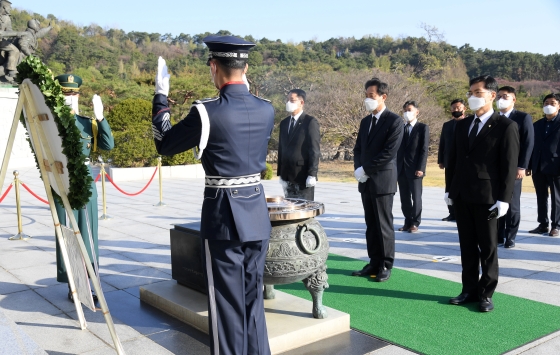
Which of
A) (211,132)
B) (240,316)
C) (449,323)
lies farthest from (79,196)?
(449,323)

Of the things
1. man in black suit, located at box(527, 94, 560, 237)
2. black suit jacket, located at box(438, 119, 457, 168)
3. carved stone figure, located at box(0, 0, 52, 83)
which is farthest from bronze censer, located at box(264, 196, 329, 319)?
carved stone figure, located at box(0, 0, 52, 83)

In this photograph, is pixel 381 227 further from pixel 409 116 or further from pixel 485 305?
pixel 409 116

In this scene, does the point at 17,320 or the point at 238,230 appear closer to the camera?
the point at 238,230

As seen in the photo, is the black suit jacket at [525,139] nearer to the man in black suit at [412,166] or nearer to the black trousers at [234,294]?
the man in black suit at [412,166]

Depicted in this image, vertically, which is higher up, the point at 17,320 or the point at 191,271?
the point at 191,271

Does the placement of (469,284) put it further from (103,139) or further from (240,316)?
(103,139)

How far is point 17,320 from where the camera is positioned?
4.06 metres

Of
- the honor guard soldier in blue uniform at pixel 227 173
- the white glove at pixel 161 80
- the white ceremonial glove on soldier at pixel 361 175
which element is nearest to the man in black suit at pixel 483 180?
the white ceremonial glove on soldier at pixel 361 175

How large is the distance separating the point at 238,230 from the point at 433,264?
11.8 feet

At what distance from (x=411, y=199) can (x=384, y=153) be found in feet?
9.61

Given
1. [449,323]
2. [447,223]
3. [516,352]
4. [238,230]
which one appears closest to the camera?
[238,230]

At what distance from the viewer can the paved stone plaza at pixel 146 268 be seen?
3627 millimetres

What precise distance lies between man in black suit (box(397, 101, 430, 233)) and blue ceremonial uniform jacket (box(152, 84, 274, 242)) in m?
5.02

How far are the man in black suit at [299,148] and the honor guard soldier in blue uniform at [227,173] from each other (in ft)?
8.71
